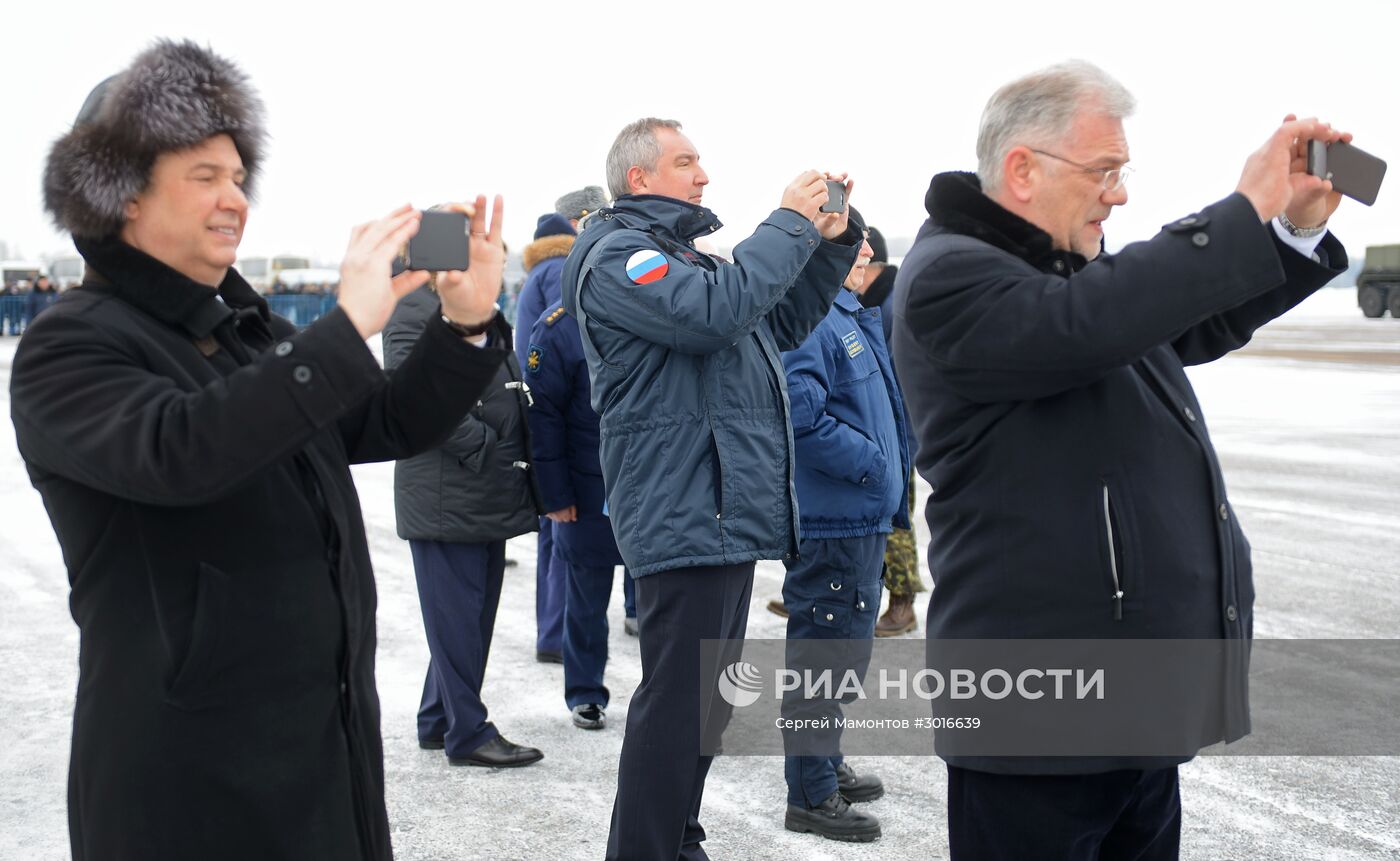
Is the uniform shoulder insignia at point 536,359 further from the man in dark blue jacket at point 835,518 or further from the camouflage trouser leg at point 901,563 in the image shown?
the camouflage trouser leg at point 901,563

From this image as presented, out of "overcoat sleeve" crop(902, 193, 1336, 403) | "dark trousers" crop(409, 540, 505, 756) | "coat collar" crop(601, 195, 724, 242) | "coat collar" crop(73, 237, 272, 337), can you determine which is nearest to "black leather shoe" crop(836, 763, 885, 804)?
"dark trousers" crop(409, 540, 505, 756)

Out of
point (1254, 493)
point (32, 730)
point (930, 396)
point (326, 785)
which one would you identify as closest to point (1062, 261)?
point (930, 396)

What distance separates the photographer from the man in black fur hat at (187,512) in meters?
1.91

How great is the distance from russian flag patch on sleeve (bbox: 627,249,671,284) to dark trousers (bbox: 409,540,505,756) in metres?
1.78

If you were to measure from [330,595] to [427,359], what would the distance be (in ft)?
1.44

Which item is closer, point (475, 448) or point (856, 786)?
point (856, 786)

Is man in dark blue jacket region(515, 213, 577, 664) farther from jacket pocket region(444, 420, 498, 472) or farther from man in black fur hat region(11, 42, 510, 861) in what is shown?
man in black fur hat region(11, 42, 510, 861)

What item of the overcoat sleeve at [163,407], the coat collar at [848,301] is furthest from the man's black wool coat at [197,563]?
the coat collar at [848,301]

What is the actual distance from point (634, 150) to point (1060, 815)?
225 cm

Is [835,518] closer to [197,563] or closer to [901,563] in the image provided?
[901,563]

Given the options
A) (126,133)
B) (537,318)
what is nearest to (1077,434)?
(126,133)

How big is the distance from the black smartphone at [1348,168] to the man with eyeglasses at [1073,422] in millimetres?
26

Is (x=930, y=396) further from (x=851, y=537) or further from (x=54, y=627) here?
(x=54, y=627)

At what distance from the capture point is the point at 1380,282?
40.1 metres
